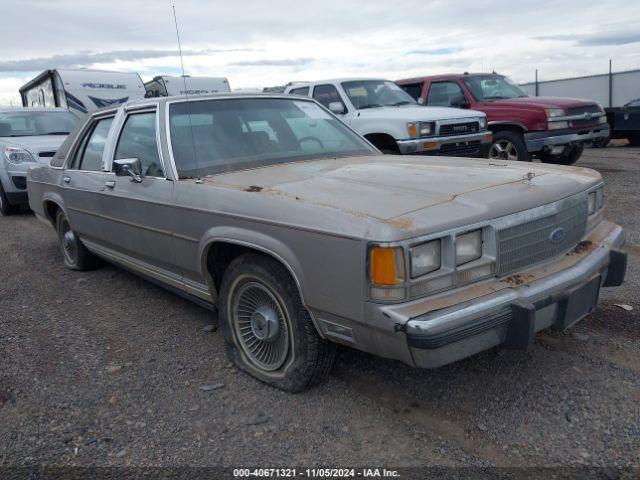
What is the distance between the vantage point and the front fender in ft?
9.09

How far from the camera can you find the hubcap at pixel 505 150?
9.94 meters

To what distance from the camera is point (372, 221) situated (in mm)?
2494

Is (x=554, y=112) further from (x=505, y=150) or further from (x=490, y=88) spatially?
(x=490, y=88)

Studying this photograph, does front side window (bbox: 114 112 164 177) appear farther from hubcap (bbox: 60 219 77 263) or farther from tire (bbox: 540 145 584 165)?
→ tire (bbox: 540 145 584 165)

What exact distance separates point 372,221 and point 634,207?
596 centimetres

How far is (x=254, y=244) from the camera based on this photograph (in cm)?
297

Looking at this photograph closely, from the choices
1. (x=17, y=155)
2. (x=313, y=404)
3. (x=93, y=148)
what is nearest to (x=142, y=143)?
(x=93, y=148)

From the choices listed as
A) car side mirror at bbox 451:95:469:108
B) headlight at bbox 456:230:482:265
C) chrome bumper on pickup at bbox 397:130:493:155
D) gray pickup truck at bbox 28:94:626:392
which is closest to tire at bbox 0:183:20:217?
gray pickup truck at bbox 28:94:626:392

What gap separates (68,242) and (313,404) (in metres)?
3.74

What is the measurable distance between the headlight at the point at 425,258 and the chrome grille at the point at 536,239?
338mm

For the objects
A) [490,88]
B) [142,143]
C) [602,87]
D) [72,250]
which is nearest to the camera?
[142,143]

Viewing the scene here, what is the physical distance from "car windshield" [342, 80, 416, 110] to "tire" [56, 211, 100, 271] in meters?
5.18

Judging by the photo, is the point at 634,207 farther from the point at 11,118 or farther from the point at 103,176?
the point at 11,118

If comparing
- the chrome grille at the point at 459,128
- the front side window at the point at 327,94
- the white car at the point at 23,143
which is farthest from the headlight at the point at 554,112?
the white car at the point at 23,143
